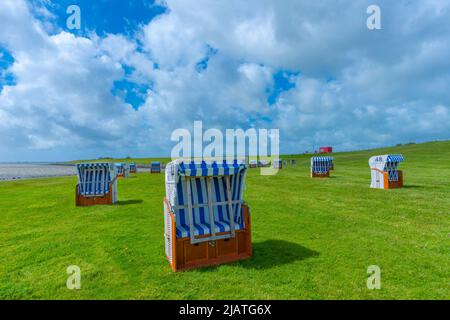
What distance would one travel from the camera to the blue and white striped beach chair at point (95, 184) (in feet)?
41.9

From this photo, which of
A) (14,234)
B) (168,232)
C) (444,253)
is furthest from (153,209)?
(444,253)

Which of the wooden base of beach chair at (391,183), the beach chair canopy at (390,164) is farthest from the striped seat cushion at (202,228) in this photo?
the beach chair canopy at (390,164)

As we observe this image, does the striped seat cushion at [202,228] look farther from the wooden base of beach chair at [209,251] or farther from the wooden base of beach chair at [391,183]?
the wooden base of beach chair at [391,183]

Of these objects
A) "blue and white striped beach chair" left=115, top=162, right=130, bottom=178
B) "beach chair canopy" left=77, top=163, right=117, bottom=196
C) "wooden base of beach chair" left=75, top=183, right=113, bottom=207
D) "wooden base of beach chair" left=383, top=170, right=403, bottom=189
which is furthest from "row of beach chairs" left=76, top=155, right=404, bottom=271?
"blue and white striped beach chair" left=115, top=162, right=130, bottom=178

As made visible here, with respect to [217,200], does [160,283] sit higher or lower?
lower

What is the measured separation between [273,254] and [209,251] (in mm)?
1504

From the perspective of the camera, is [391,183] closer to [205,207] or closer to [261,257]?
[261,257]

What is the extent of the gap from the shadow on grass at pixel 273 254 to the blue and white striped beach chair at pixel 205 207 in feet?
0.94

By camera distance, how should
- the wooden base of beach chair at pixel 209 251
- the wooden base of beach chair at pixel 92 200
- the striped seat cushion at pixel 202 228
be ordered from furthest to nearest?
the wooden base of beach chair at pixel 92 200 < the striped seat cushion at pixel 202 228 < the wooden base of beach chair at pixel 209 251

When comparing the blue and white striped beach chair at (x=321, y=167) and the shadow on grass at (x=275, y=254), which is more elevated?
the blue and white striped beach chair at (x=321, y=167)

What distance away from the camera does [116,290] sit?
4.37m
